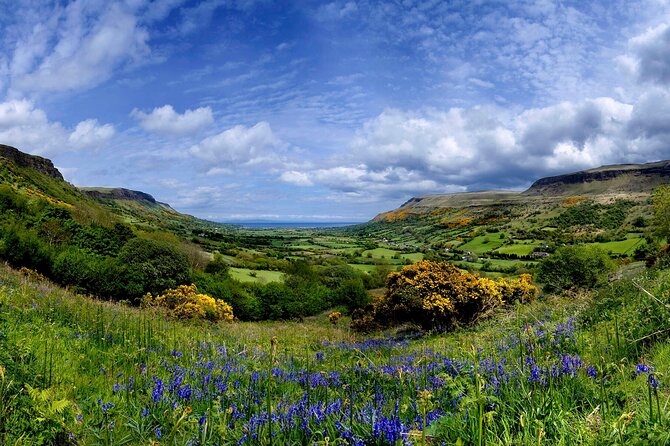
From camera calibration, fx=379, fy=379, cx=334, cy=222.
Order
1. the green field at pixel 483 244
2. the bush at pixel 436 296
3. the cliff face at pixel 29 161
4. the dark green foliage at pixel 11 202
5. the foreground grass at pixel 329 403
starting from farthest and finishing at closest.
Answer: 1. the cliff face at pixel 29 161
2. the green field at pixel 483 244
3. the dark green foliage at pixel 11 202
4. the bush at pixel 436 296
5. the foreground grass at pixel 329 403

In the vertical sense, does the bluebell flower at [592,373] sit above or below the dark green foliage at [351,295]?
above

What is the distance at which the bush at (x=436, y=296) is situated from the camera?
16.4 m

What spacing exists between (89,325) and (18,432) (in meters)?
5.37

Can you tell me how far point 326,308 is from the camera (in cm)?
4056

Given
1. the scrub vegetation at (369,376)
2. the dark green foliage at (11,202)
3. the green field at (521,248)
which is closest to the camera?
the scrub vegetation at (369,376)

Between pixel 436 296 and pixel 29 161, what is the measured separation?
180 m

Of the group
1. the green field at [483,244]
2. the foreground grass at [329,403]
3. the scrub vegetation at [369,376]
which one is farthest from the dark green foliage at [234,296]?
the green field at [483,244]

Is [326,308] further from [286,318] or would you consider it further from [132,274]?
[132,274]

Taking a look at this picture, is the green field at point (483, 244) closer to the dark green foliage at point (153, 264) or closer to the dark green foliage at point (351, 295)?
the dark green foliage at point (351, 295)

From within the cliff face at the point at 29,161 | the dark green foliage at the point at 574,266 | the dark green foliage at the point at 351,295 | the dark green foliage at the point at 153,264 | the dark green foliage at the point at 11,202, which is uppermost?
the cliff face at the point at 29,161

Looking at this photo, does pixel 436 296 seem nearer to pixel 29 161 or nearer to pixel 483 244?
pixel 483 244

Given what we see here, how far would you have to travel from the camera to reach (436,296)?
1638 centimetres

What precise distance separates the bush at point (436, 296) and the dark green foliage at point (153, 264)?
55.0ft

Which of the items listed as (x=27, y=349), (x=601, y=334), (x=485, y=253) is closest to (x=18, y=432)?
(x=27, y=349)
